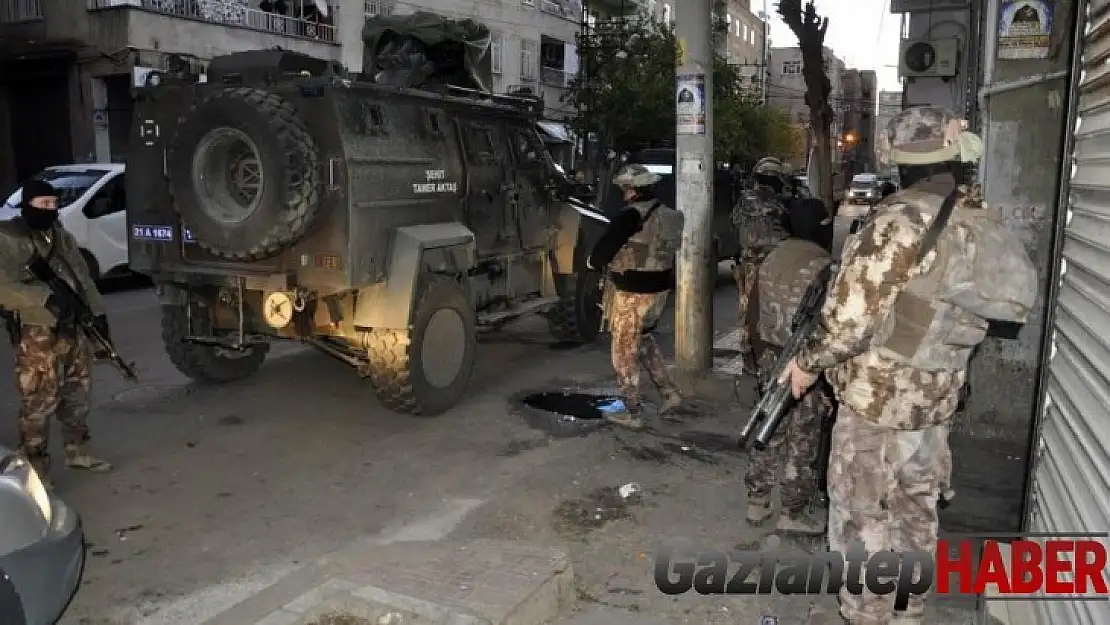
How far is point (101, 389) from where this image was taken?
705cm

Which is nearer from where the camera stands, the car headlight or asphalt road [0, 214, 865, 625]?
the car headlight

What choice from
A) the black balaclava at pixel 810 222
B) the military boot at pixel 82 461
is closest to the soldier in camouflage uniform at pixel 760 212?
the black balaclava at pixel 810 222

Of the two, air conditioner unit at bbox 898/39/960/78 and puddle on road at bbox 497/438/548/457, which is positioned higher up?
air conditioner unit at bbox 898/39/960/78

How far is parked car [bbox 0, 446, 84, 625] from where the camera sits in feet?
8.70

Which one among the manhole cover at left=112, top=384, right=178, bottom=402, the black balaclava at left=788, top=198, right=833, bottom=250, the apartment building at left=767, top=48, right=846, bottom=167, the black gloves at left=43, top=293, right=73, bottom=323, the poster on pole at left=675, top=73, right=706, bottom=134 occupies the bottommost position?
the manhole cover at left=112, top=384, right=178, bottom=402

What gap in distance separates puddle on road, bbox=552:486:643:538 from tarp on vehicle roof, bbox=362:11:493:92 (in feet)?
14.4

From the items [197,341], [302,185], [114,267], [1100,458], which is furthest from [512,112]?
[114,267]

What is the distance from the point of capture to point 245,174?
20.0 ft

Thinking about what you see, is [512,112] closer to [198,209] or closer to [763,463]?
[198,209]

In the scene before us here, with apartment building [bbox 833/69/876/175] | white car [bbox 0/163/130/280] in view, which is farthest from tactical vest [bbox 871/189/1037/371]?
apartment building [bbox 833/69/876/175]

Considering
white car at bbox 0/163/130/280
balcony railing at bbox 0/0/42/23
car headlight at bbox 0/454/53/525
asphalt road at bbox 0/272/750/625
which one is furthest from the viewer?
balcony railing at bbox 0/0/42/23

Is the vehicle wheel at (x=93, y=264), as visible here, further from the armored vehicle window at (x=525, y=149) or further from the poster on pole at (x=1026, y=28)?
the poster on pole at (x=1026, y=28)

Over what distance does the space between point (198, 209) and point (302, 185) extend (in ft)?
2.94

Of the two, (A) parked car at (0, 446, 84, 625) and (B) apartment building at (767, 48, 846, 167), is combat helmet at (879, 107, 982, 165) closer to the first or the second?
(A) parked car at (0, 446, 84, 625)
